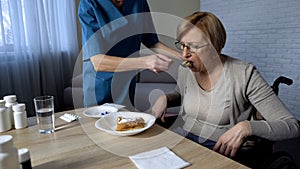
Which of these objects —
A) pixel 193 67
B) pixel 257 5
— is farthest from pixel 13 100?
pixel 257 5

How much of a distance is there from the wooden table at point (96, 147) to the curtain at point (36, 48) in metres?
1.99

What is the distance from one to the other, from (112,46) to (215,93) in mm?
551

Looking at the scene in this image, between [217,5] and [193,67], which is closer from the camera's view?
[193,67]

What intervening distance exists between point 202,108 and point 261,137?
1.02 feet

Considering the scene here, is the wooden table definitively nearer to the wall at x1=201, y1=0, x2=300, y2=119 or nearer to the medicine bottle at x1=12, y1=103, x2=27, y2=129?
the medicine bottle at x1=12, y1=103, x2=27, y2=129

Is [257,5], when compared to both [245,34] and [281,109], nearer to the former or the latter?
[245,34]

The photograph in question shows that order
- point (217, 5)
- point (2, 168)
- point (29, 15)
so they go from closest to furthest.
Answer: point (2, 168) < point (29, 15) < point (217, 5)

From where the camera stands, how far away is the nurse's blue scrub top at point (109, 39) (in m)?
1.18

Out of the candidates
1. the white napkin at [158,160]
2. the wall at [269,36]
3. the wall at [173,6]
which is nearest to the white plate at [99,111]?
the white napkin at [158,160]

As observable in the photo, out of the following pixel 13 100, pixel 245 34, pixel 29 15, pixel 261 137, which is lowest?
pixel 261 137

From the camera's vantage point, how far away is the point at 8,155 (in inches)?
22.0

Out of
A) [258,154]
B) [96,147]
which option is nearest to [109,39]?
[96,147]

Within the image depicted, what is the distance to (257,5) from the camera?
344 cm

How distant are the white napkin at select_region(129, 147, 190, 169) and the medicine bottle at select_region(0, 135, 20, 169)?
0.29 meters
